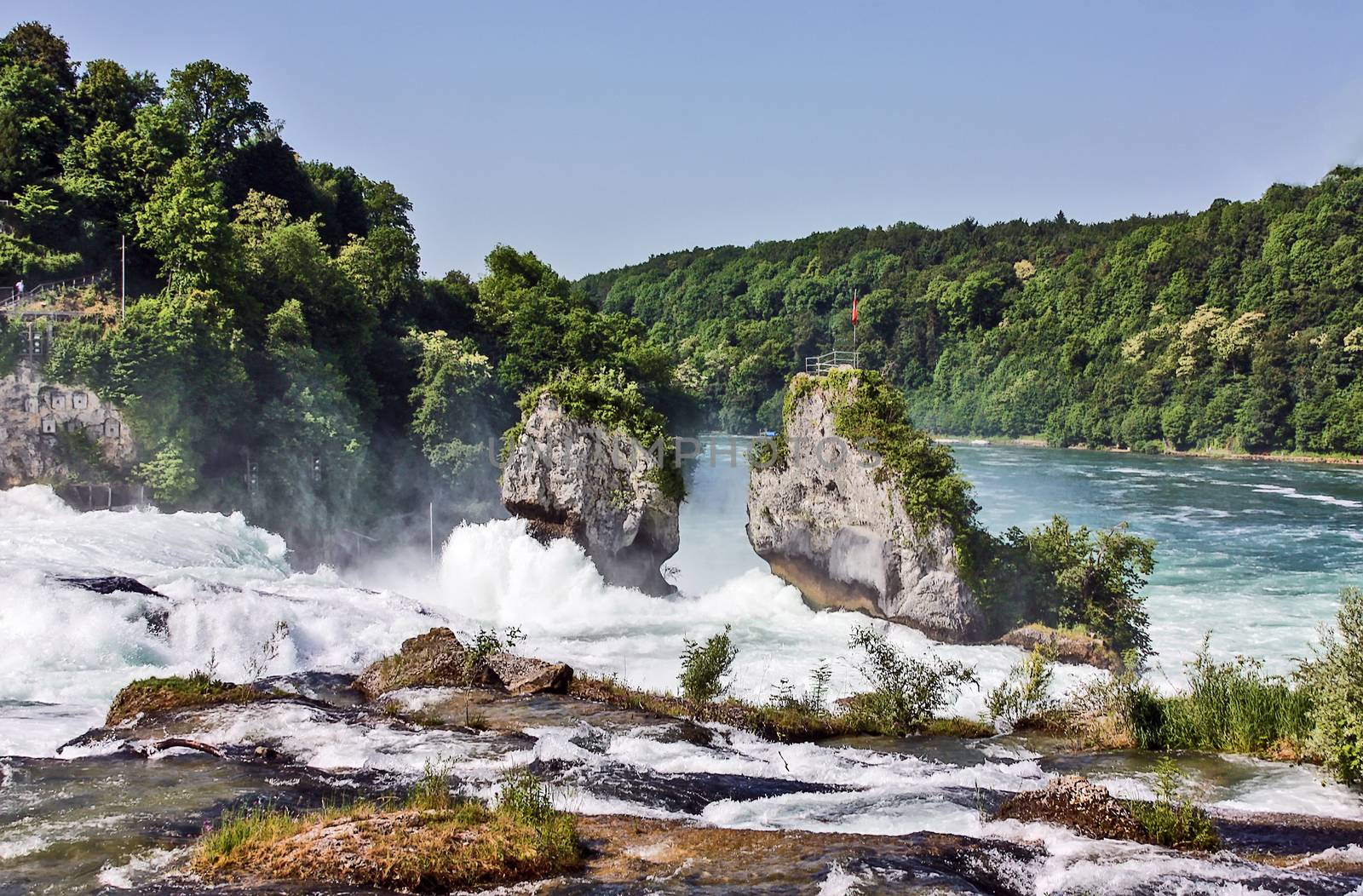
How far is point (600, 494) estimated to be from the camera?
1380 inches

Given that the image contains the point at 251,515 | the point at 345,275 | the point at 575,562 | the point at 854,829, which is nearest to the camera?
the point at 854,829

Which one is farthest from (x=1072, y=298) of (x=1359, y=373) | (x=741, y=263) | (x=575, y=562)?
(x=575, y=562)

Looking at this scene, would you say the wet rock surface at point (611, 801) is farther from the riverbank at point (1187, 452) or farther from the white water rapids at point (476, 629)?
the riverbank at point (1187, 452)

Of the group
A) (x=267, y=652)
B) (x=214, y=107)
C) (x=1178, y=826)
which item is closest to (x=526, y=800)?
(x=1178, y=826)

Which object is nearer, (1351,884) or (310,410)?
(1351,884)

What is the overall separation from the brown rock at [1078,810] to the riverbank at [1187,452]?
6009 centimetres

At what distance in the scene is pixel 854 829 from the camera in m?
11.5

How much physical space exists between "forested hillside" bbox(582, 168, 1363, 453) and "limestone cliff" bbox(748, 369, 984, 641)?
5057 centimetres

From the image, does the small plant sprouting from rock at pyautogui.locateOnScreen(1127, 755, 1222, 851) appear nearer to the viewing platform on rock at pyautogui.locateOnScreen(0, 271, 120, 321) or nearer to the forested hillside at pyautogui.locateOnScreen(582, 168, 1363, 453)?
the viewing platform on rock at pyautogui.locateOnScreen(0, 271, 120, 321)

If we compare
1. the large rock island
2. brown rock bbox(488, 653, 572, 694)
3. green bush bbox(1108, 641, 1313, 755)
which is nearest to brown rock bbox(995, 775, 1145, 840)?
green bush bbox(1108, 641, 1313, 755)

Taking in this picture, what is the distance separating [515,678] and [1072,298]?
115372 millimetres

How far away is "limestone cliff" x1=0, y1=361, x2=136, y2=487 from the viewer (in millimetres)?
33938

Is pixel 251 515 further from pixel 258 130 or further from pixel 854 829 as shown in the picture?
pixel 854 829

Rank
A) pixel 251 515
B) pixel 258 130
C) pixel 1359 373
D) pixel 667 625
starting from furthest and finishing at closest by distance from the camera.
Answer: pixel 1359 373 < pixel 258 130 < pixel 251 515 < pixel 667 625
